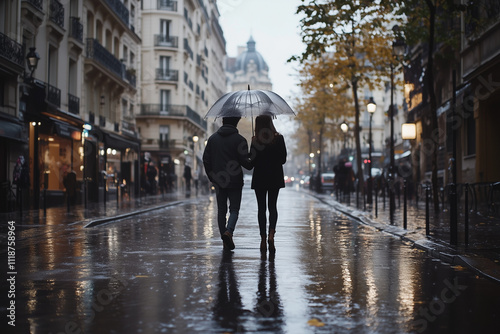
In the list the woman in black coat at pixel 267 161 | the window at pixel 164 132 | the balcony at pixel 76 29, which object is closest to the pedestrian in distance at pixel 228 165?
the woman in black coat at pixel 267 161

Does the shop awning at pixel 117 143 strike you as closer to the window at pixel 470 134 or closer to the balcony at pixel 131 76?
the balcony at pixel 131 76

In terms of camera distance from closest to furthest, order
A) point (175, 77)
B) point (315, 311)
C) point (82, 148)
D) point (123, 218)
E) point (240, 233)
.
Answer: point (315, 311), point (240, 233), point (123, 218), point (82, 148), point (175, 77)

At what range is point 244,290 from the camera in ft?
22.5

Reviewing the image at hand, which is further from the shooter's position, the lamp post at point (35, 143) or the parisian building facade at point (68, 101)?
the parisian building facade at point (68, 101)

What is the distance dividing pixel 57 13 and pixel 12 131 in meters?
7.72

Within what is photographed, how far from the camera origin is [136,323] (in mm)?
5383

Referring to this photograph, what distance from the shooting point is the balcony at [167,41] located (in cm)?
6619

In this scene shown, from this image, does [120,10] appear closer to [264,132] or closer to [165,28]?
[165,28]

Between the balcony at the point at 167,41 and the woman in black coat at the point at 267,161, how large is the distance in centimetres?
5787

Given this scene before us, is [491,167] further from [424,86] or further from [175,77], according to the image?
[175,77]

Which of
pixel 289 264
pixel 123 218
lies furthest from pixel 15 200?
pixel 289 264

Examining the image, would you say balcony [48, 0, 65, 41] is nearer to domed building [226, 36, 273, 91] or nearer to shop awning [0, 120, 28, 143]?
shop awning [0, 120, 28, 143]

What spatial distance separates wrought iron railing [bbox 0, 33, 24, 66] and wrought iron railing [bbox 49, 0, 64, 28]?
4.33 meters

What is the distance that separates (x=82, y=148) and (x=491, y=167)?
18.0 m
